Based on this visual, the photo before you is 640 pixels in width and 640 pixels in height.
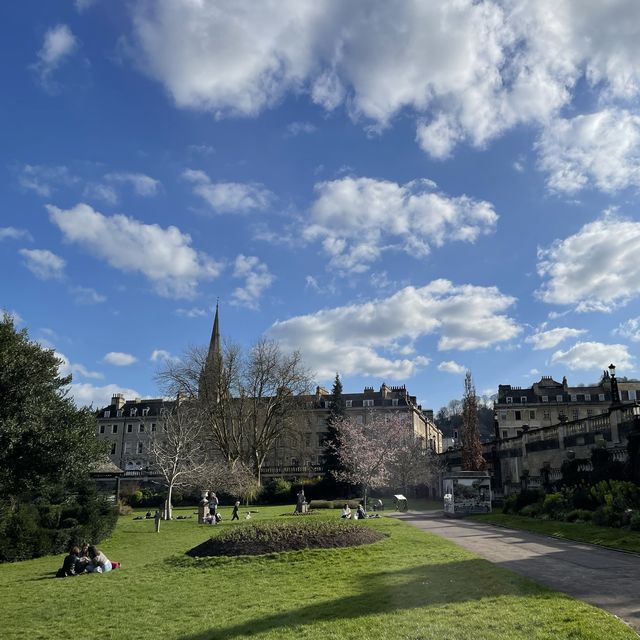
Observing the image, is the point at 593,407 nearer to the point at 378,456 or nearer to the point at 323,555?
the point at 378,456

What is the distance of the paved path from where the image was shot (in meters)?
10.2

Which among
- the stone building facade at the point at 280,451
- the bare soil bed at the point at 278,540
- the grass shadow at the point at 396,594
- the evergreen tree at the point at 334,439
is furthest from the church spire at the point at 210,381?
the grass shadow at the point at 396,594

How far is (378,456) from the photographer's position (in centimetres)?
5106

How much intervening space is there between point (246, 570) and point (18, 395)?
37.2ft

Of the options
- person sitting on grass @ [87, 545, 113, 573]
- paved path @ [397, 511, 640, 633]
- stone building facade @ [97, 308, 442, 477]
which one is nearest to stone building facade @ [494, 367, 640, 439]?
stone building facade @ [97, 308, 442, 477]

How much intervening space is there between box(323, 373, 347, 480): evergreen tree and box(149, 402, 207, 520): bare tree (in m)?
12.5

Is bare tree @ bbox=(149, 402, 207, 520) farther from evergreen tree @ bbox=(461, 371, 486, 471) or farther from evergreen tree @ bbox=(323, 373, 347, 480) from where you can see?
evergreen tree @ bbox=(461, 371, 486, 471)

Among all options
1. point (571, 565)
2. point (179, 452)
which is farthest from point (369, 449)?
point (571, 565)

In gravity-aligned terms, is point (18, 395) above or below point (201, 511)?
above

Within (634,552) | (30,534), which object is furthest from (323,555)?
(30,534)

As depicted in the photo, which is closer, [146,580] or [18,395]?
[146,580]

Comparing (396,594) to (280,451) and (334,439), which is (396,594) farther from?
(280,451)

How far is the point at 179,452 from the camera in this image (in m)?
35.1

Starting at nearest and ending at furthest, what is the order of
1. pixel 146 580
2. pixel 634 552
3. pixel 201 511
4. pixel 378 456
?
pixel 146 580
pixel 634 552
pixel 201 511
pixel 378 456
